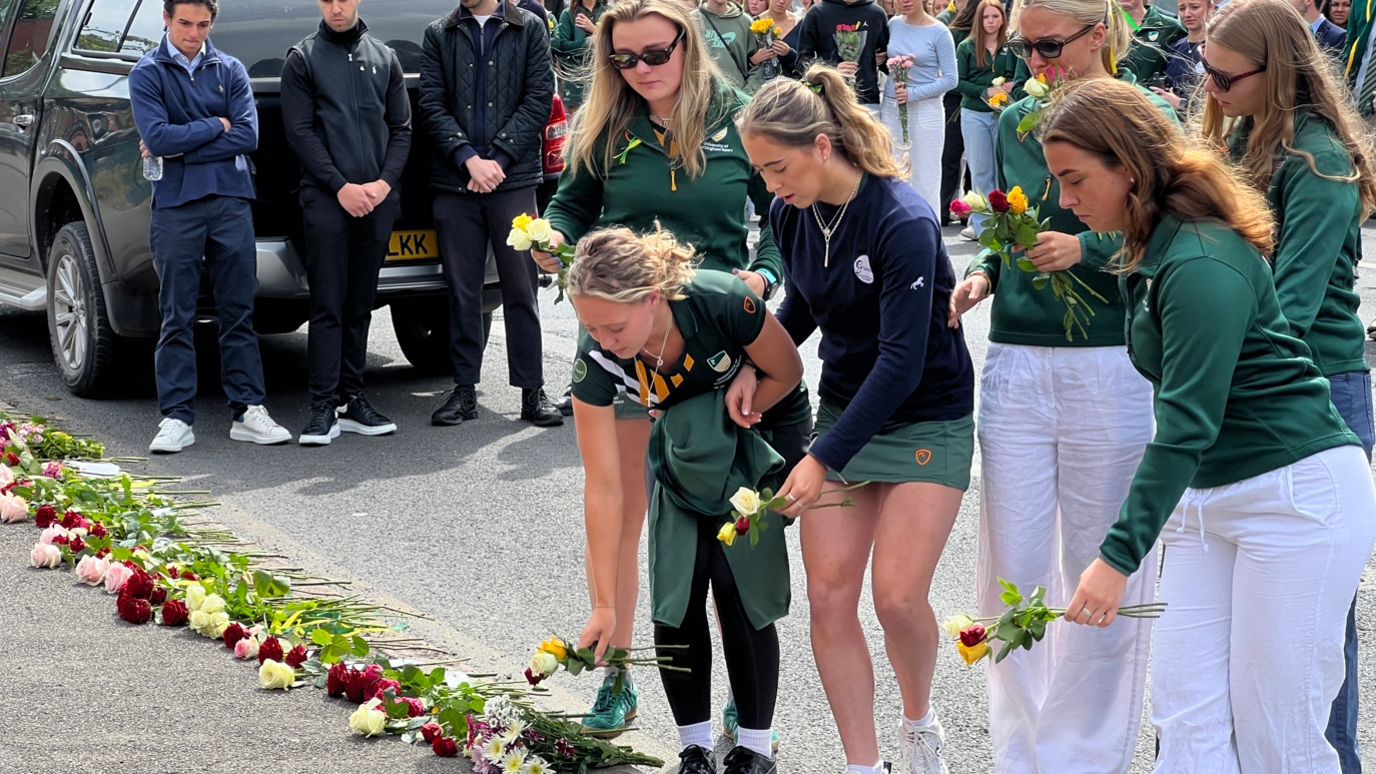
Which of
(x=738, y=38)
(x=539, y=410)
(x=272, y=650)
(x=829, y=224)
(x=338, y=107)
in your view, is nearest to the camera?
(x=829, y=224)

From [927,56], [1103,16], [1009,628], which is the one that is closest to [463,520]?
[1103,16]

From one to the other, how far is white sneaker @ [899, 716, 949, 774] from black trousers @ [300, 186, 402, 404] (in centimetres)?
444

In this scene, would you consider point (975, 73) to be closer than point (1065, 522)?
No

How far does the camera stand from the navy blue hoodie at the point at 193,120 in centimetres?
693

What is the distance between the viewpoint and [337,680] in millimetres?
4168

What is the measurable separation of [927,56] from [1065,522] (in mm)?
8751

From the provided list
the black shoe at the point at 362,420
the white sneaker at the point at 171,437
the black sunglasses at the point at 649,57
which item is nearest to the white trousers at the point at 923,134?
the black shoe at the point at 362,420

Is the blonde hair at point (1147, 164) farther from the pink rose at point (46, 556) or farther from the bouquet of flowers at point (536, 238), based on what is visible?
Answer: the pink rose at point (46, 556)

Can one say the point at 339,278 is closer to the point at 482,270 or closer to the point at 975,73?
the point at 482,270

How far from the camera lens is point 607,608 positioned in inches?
146

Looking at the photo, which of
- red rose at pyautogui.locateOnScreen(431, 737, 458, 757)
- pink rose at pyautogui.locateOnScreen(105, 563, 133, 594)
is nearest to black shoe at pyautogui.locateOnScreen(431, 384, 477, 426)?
pink rose at pyautogui.locateOnScreen(105, 563, 133, 594)

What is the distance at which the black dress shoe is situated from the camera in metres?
3.75

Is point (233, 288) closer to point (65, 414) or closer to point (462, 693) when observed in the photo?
point (65, 414)

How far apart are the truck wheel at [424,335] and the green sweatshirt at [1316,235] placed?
20.1 ft
